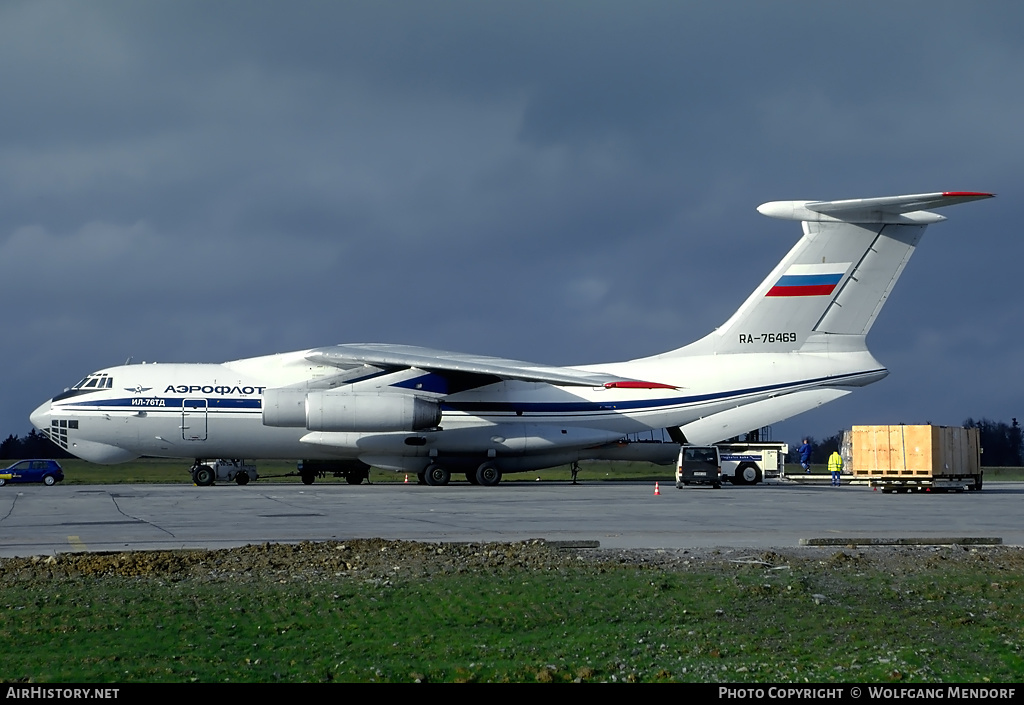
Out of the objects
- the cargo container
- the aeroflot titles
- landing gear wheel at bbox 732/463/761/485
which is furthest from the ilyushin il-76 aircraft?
landing gear wheel at bbox 732/463/761/485

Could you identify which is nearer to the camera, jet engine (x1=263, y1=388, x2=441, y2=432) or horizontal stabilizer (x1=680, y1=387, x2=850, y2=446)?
jet engine (x1=263, y1=388, x2=441, y2=432)

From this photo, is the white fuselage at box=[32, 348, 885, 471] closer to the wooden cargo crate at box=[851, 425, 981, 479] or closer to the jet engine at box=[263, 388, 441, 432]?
the jet engine at box=[263, 388, 441, 432]

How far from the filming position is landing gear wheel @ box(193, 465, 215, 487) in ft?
90.7

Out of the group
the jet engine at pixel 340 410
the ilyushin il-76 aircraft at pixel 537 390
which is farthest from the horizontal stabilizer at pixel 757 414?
the jet engine at pixel 340 410

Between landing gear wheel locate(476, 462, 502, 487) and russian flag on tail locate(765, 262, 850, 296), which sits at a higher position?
russian flag on tail locate(765, 262, 850, 296)

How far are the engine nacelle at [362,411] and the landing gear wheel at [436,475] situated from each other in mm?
2489

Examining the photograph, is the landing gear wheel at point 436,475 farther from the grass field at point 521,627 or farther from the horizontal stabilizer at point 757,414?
the grass field at point 521,627

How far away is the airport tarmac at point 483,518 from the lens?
37.8 ft

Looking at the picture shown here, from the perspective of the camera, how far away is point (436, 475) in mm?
26844

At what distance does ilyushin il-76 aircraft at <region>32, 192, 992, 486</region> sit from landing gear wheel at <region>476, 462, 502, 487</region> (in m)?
0.03

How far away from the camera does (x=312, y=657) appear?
17.4 ft

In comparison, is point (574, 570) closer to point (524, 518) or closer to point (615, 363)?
point (524, 518)
